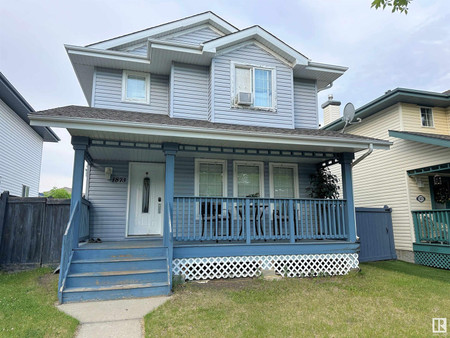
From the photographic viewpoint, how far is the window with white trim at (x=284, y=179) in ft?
28.6

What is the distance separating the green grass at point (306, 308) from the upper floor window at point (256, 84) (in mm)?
4930

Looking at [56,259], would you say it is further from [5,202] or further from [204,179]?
[204,179]

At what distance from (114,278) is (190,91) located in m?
5.37

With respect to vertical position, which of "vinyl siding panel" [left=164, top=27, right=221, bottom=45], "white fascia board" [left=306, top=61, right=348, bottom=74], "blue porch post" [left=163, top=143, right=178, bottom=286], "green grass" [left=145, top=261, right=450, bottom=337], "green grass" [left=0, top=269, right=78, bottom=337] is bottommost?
"green grass" [left=145, top=261, right=450, bottom=337]

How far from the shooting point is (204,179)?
827 centimetres

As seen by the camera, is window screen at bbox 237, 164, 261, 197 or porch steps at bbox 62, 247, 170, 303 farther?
window screen at bbox 237, 164, 261, 197

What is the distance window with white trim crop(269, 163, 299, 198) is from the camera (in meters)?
8.73

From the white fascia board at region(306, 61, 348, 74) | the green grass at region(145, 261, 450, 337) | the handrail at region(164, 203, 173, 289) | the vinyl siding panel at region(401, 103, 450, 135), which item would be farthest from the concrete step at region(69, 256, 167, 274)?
the vinyl siding panel at region(401, 103, 450, 135)

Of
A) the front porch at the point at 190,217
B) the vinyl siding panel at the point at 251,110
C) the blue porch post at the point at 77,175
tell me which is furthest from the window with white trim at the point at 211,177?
the blue porch post at the point at 77,175

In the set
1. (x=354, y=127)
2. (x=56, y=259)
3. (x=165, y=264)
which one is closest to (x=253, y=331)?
(x=165, y=264)

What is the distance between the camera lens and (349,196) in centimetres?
724

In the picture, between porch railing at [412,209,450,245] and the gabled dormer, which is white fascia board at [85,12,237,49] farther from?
porch railing at [412,209,450,245]

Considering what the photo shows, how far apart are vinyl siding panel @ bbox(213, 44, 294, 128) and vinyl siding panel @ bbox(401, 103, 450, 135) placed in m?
4.41

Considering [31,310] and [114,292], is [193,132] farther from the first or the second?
[31,310]
